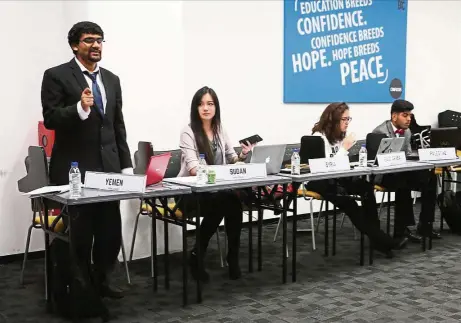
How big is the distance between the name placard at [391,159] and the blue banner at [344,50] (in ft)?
5.22

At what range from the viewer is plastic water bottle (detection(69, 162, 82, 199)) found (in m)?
2.58

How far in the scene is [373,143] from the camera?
430cm

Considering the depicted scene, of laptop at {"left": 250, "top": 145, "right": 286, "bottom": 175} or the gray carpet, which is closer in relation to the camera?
the gray carpet

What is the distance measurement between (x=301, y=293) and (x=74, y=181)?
1.52m

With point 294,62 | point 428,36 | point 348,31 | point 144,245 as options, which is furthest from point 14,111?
point 428,36

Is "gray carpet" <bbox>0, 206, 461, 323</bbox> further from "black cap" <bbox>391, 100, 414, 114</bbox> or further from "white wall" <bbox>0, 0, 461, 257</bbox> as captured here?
"black cap" <bbox>391, 100, 414, 114</bbox>

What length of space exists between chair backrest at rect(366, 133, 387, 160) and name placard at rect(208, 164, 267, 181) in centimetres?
131

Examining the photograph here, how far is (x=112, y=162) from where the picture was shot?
9.54 feet

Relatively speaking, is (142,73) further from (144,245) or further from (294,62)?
(294,62)

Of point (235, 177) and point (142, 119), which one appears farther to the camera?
point (142, 119)

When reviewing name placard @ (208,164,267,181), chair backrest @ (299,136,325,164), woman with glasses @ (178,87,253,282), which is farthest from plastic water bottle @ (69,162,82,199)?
chair backrest @ (299,136,325,164)

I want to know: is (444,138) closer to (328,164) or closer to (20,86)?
(328,164)

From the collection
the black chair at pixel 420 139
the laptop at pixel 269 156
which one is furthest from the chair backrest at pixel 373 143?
the laptop at pixel 269 156

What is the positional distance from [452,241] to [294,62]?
7.18 feet
